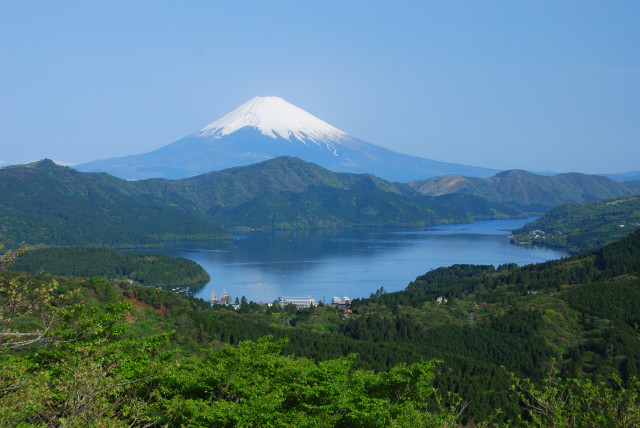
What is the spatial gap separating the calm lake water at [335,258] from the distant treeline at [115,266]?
4.39 metres

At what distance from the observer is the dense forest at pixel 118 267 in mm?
81812

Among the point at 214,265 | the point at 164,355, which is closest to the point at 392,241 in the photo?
the point at 214,265

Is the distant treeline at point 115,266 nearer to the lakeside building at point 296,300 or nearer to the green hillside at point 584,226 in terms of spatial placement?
the lakeside building at point 296,300

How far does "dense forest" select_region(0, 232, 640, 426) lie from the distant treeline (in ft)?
96.9

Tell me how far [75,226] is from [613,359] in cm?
12126

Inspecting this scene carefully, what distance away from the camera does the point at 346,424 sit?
14477mm

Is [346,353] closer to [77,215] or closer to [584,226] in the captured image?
[77,215]

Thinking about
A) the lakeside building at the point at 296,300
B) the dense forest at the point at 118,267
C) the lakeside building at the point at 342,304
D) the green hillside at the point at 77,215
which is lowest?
the lakeside building at the point at 296,300

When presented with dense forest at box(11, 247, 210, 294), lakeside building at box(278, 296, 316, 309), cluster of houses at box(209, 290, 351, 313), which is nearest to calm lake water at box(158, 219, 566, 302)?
cluster of houses at box(209, 290, 351, 313)

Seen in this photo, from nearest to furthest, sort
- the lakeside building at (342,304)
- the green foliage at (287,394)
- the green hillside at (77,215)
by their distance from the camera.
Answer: the green foliage at (287,394) < the lakeside building at (342,304) < the green hillside at (77,215)

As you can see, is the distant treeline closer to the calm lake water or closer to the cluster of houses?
the calm lake water

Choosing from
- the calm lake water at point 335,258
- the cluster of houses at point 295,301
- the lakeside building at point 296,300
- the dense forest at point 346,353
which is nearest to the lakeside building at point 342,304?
the cluster of houses at point 295,301

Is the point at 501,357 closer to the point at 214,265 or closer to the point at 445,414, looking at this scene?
the point at 445,414

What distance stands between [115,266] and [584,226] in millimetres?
108993
